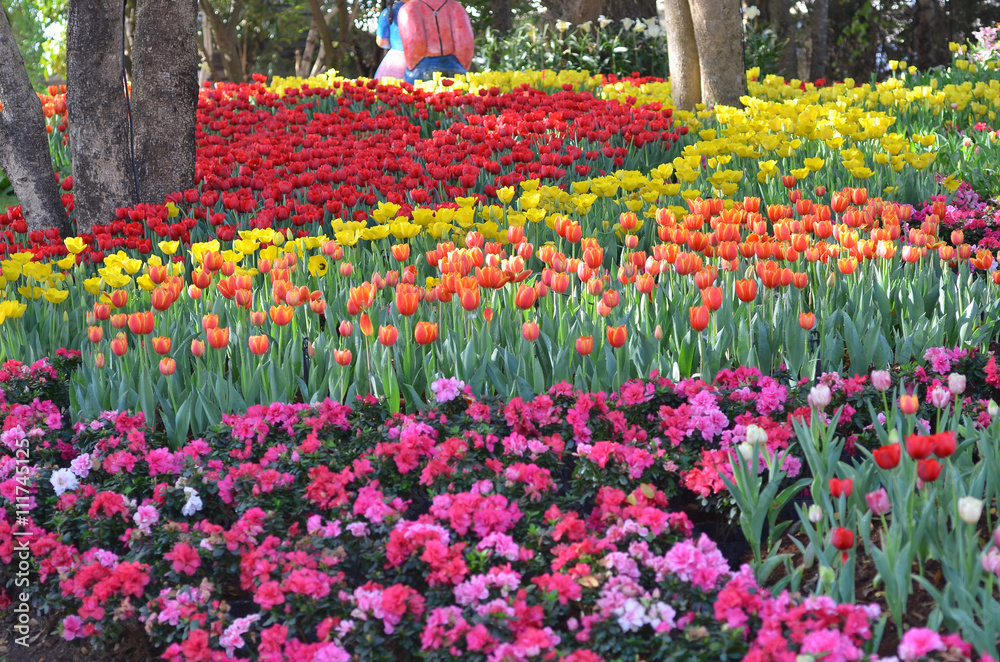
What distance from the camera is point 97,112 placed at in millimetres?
5684

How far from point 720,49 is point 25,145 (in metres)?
5.45

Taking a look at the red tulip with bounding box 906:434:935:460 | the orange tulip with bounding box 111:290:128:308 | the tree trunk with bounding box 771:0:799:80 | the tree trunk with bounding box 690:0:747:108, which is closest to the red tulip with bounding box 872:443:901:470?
the red tulip with bounding box 906:434:935:460

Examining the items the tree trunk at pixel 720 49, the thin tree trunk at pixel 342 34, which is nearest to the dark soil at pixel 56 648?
the tree trunk at pixel 720 49

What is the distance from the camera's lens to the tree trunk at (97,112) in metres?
5.56

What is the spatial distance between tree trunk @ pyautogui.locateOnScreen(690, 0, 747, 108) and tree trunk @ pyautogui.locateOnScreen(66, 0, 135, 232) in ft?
15.5

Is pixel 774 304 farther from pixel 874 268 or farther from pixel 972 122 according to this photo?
pixel 972 122

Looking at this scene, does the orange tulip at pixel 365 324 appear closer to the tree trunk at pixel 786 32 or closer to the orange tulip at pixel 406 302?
the orange tulip at pixel 406 302

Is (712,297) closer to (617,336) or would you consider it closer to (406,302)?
(617,336)

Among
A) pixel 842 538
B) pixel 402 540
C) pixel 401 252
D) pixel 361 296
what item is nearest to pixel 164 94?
pixel 401 252

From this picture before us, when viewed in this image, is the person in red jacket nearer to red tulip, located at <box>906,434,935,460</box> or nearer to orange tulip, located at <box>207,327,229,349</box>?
orange tulip, located at <box>207,327,229,349</box>

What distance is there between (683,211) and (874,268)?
1.08 meters

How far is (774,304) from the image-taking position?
354 centimetres

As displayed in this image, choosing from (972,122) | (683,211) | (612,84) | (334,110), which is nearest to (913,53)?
(612,84)

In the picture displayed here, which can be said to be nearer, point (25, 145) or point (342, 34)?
point (25, 145)
